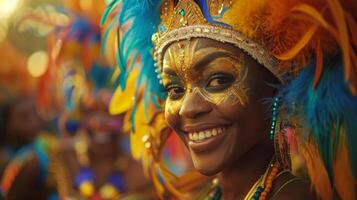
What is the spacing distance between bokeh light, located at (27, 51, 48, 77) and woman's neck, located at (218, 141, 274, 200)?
4.73 meters

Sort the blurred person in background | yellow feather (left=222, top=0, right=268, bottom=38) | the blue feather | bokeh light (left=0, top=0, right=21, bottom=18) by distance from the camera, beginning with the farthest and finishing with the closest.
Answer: bokeh light (left=0, top=0, right=21, bottom=18), the blurred person in background, yellow feather (left=222, top=0, right=268, bottom=38), the blue feather

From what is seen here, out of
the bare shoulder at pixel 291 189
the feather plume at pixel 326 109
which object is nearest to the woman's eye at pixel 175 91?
the feather plume at pixel 326 109

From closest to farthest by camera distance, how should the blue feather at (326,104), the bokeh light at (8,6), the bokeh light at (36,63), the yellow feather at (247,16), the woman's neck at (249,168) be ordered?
the blue feather at (326,104), the yellow feather at (247,16), the woman's neck at (249,168), the bokeh light at (36,63), the bokeh light at (8,6)

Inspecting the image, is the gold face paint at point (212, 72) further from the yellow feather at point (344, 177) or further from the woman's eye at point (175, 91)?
the yellow feather at point (344, 177)

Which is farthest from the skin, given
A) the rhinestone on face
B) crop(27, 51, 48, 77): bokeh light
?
crop(27, 51, 48, 77): bokeh light

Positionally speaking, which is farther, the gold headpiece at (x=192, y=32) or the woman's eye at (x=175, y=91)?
the woman's eye at (x=175, y=91)

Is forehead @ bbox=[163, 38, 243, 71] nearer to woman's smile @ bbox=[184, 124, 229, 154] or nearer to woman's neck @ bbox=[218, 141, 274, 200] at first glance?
woman's smile @ bbox=[184, 124, 229, 154]

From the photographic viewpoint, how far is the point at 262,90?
8.16ft

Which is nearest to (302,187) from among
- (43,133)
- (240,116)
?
(240,116)

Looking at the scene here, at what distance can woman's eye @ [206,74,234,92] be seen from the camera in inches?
96.1

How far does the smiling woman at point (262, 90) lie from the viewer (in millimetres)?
2285

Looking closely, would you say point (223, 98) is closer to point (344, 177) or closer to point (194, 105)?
point (194, 105)

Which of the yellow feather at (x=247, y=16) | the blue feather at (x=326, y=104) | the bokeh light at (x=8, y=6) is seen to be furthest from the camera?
the bokeh light at (x=8, y=6)

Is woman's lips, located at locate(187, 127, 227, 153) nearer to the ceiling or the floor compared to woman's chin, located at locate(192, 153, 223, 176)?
nearer to the ceiling
